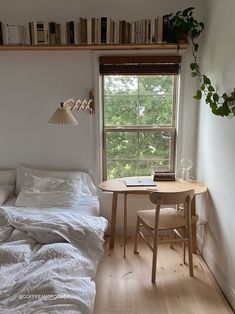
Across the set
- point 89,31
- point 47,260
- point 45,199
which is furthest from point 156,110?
point 47,260

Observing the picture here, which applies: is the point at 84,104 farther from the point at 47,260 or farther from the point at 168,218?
the point at 47,260

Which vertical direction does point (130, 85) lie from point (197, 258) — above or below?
above

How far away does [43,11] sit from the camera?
2881 millimetres

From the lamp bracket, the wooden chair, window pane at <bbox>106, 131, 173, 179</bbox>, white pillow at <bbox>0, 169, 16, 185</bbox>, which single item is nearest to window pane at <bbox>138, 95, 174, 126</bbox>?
window pane at <bbox>106, 131, 173, 179</bbox>

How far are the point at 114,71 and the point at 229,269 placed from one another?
6.71 feet

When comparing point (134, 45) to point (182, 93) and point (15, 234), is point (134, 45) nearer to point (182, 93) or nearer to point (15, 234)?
point (182, 93)

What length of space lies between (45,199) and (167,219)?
1126 millimetres

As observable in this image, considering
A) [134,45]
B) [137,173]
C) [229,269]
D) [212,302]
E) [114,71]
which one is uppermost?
[134,45]

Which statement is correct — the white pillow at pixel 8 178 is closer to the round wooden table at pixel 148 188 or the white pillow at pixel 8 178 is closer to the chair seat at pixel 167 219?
the round wooden table at pixel 148 188

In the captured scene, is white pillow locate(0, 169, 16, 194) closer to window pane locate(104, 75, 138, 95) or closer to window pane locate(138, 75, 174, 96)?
window pane locate(104, 75, 138, 95)

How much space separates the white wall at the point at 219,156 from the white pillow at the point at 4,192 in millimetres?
1899

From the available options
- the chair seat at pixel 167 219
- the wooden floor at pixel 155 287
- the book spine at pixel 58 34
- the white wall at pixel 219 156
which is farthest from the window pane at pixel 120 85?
the wooden floor at pixel 155 287

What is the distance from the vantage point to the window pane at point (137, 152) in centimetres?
316

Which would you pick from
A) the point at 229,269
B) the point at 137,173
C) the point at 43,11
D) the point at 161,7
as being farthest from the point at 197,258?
the point at 43,11
